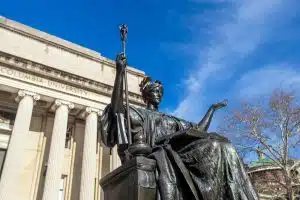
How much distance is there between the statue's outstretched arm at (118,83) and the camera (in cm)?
390

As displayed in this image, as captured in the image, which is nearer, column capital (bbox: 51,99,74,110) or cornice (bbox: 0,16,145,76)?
column capital (bbox: 51,99,74,110)

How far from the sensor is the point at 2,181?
60.5ft

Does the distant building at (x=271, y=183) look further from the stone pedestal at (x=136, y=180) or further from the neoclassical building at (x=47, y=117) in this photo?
the stone pedestal at (x=136, y=180)

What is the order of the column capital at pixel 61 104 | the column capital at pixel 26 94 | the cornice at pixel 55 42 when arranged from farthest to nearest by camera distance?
the cornice at pixel 55 42
the column capital at pixel 61 104
the column capital at pixel 26 94

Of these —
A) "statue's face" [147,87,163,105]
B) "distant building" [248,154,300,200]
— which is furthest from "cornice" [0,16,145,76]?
"statue's face" [147,87,163,105]

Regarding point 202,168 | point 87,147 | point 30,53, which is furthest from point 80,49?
point 202,168

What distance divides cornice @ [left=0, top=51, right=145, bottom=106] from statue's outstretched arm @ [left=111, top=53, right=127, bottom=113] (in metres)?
19.8

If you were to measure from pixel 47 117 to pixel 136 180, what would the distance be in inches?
932

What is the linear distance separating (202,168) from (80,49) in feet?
91.0

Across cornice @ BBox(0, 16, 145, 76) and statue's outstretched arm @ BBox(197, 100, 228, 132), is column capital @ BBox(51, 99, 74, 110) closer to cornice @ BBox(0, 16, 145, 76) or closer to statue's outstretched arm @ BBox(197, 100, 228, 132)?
cornice @ BBox(0, 16, 145, 76)

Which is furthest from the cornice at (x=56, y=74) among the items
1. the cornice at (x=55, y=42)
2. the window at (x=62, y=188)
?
the window at (x=62, y=188)

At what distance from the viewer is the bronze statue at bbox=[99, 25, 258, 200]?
3.16 meters

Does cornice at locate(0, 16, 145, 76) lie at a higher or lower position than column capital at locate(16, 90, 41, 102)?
higher

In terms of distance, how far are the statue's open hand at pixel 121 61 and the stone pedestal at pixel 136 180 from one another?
1199 millimetres
